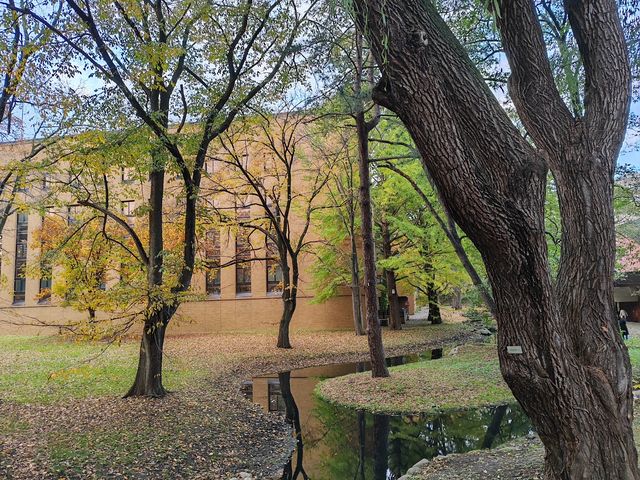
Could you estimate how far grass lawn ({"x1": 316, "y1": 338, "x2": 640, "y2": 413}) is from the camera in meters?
9.24

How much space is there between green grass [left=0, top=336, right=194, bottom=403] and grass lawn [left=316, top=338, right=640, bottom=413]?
402 cm

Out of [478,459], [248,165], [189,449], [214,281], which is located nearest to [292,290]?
[248,165]

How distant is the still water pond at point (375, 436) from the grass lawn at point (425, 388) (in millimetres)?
375

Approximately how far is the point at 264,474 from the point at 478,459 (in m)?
2.67

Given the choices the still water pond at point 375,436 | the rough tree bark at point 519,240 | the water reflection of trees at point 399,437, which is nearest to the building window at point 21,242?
the still water pond at point 375,436

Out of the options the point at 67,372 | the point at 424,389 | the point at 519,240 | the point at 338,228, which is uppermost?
the point at 338,228

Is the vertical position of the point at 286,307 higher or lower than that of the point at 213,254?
lower

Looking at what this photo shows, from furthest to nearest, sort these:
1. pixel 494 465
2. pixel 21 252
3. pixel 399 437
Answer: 1. pixel 21 252
2. pixel 399 437
3. pixel 494 465

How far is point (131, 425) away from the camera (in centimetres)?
743

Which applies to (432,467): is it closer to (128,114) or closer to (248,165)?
(128,114)

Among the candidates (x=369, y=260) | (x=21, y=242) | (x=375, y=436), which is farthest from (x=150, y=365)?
→ (x=21, y=242)

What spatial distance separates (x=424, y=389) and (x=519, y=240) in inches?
316

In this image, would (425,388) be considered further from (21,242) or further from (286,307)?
(21,242)

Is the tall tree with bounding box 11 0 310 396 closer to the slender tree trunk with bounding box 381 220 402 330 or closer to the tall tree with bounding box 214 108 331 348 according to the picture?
the tall tree with bounding box 214 108 331 348
